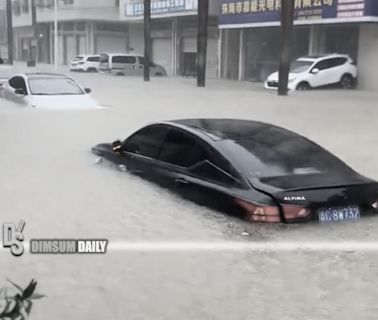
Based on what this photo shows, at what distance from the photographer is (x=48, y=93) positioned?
16.2 meters

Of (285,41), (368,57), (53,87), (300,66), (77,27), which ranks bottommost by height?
(53,87)

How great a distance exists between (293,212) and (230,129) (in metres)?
1.53

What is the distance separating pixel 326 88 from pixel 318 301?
2521 cm

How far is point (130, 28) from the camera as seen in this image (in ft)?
180

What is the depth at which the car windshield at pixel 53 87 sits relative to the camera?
1633 cm

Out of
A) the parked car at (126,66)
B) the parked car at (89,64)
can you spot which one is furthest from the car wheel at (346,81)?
the parked car at (89,64)

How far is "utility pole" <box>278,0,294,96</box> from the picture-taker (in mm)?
24203

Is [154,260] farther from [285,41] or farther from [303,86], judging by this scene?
[303,86]

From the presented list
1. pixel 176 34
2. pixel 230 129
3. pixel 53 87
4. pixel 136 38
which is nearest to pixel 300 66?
pixel 53 87

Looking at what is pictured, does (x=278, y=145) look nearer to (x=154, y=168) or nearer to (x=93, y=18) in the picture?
(x=154, y=168)

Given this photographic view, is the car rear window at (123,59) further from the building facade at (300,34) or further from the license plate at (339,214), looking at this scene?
the license plate at (339,214)

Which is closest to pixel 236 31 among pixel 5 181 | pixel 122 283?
pixel 5 181

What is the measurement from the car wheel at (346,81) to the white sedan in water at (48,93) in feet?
50.2

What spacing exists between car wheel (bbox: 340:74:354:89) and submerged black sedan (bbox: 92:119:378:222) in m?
22.6
